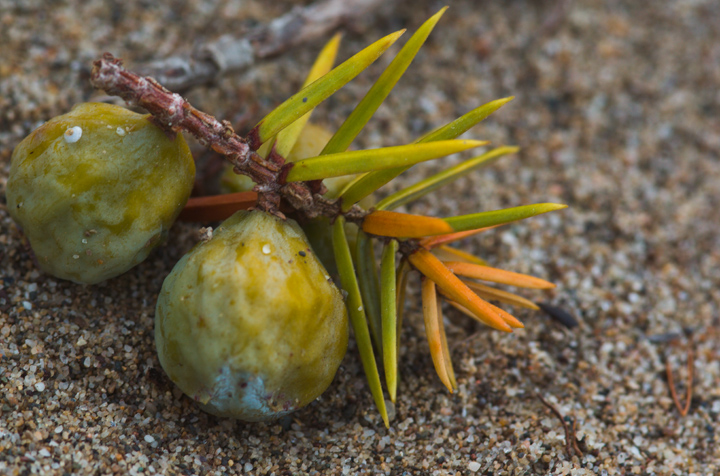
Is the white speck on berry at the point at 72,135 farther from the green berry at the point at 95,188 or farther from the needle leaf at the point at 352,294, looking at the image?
the needle leaf at the point at 352,294

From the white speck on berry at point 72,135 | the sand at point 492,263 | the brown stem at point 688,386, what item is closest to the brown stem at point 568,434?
the sand at point 492,263

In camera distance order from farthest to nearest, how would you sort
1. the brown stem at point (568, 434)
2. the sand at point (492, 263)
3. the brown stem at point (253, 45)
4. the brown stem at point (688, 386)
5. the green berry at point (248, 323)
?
the brown stem at point (253, 45) → the brown stem at point (688, 386) → the brown stem at point (568, 434) → the sand at point (492, 263) → the green berry at point (248, 323)

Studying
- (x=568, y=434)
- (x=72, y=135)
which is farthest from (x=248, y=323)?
(x=568, y=434)

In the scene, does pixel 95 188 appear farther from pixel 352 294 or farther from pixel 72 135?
pixel 352 294

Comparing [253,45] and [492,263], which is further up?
[253,45]

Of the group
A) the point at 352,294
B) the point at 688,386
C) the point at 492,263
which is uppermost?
the point at 352,294

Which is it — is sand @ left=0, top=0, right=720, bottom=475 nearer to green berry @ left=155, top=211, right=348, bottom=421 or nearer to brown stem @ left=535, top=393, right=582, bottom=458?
brown stem @ left=535, top=393, right=582, bottom=458

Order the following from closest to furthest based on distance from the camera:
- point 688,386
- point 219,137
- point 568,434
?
point 219,137 → point 568,434 → point 688,386
